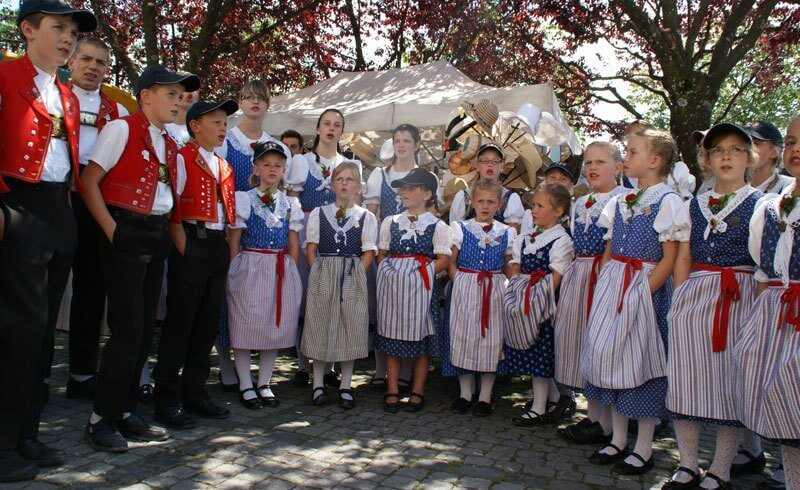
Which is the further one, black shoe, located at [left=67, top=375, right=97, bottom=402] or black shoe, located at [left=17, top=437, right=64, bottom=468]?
black shoe, located at [left=67, top=375, right=97, bottom=402]

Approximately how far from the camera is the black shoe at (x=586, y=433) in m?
3.89

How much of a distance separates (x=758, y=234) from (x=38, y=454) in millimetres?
3565

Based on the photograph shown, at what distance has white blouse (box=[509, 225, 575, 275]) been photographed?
4234 mm

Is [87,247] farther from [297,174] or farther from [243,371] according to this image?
[297,174]

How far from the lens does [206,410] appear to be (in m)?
3.94

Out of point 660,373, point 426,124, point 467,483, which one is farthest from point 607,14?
point 467,483

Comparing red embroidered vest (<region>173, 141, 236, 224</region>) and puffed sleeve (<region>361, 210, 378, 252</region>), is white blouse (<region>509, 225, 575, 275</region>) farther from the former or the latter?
red embroidered vest (<region>173, 141, 236, 224</region>)

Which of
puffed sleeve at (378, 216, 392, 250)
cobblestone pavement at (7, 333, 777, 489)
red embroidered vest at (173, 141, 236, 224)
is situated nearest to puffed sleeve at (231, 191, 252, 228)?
red embroidered vest at (173, 141, 236, 224)

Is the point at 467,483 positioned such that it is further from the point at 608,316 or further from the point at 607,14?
the point at 607,14

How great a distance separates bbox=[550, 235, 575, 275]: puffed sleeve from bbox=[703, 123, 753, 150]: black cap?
1199 mm

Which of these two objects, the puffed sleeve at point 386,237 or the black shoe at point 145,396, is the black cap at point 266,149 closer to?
the puffed sleeve at point 386,237

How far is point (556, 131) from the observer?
262 inches

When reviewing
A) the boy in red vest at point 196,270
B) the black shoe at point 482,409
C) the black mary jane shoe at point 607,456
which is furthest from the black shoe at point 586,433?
the boy in red vest at point 196,270

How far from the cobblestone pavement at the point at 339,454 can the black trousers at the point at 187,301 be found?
0.28 m
